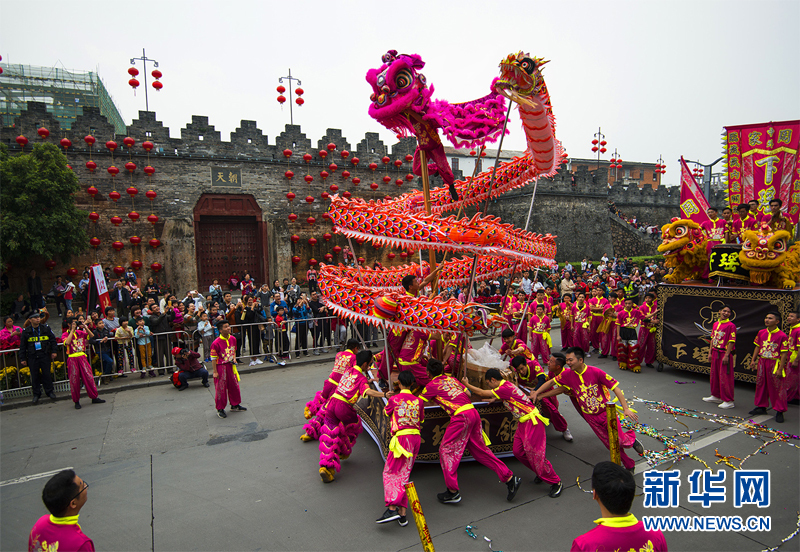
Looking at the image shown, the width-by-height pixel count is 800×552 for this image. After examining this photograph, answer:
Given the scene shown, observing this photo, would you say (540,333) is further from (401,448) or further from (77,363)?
(77,363)

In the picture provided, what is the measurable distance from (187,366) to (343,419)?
4656mm

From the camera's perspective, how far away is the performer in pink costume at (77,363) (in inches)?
284

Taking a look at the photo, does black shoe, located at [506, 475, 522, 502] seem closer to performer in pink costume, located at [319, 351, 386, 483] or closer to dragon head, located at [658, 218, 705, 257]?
performer in pink costume, located at [319, 351, 386, 483]

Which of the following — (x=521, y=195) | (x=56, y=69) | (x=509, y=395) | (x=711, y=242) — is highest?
(x=56, y=69)

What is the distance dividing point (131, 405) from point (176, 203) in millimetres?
11417

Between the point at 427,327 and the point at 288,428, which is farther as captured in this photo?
the point at 288,428

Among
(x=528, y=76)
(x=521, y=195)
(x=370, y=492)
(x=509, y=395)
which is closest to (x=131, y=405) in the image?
(x=370, y=492)

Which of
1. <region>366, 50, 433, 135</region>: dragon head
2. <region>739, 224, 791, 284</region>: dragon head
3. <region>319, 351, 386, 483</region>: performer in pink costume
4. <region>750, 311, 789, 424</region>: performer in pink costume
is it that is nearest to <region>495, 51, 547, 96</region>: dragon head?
<region>366, 50, 433, 135</region>: dragon head

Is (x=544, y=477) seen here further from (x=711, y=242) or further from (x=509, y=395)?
(x=711, y=242)

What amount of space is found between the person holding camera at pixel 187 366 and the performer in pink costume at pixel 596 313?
8.53m

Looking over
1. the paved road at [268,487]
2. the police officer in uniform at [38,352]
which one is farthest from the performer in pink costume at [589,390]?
the police officer in uniform at [38,352]

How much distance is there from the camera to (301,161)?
62.9 feet

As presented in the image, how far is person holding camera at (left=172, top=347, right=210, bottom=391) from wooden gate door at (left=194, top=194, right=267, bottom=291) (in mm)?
9820

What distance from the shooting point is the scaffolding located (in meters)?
20.5
